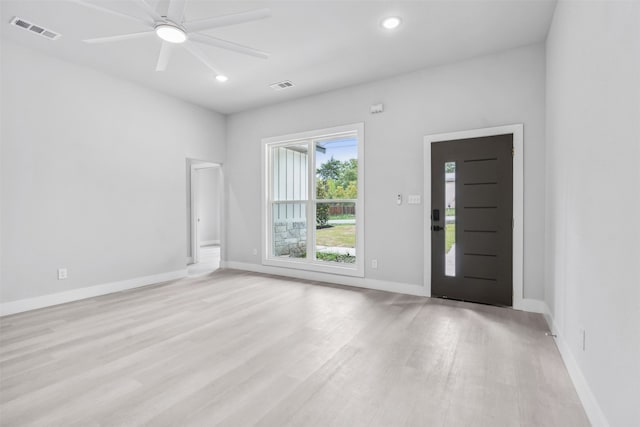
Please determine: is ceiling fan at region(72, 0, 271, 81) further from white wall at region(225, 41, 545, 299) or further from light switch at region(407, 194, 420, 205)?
light switch at region(407, 194, 420, 205)

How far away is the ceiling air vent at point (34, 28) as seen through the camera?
3.01 meters

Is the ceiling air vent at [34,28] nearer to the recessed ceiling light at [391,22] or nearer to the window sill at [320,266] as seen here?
the recessed ceiling light at [391,22]

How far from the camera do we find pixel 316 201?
5.18 meters

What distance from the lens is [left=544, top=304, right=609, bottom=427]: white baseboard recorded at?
1567 millimetres

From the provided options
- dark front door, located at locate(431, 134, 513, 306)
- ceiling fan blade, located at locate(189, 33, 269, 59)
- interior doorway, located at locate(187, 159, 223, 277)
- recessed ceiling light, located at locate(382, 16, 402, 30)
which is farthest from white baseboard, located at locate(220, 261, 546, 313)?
ceiling fan blade, located at locate(189, 33, 269, 59)

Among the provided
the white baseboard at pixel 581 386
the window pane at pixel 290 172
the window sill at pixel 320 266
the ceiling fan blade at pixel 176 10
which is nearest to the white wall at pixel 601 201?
the white baseboard at pixel 581 386

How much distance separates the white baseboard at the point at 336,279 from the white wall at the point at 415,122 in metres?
0.10

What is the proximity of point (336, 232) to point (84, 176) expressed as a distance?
144 inches

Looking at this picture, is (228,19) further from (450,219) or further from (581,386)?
(581,386)

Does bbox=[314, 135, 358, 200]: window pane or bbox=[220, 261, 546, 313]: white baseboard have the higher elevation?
bbox=[314, 135, 358, 200]: window pane

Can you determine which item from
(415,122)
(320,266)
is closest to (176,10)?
(415,122)

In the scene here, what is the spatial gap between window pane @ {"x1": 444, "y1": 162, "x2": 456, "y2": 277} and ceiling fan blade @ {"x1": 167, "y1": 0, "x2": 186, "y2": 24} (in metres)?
3.29

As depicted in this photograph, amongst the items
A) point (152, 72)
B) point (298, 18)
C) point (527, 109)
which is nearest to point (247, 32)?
point (298, 18)

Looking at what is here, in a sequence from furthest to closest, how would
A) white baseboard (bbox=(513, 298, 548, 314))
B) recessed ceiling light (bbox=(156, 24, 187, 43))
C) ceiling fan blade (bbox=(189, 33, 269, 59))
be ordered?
white baseboard (bbox=(513, 298, 548, 314)) < ceiling fan blade (bbox=(189, 33, 269, 59)) < recessed ceiling light (bbox=(156, 24, 187, 43))
